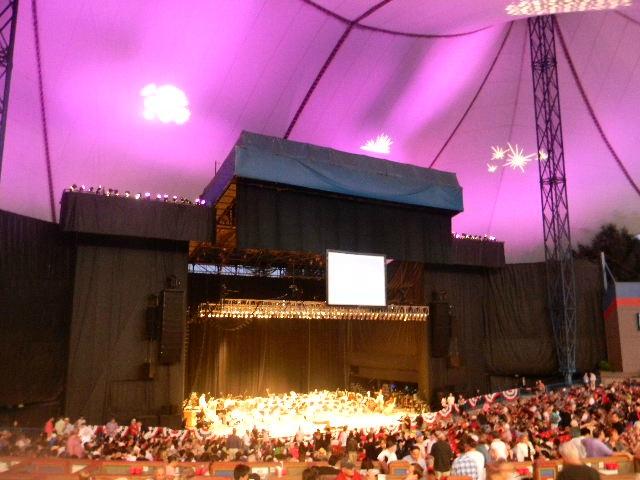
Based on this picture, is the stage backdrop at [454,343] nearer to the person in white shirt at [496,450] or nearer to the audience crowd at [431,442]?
the audience crowd at [431,442]

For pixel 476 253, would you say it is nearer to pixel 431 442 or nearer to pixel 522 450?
pixel 431 442

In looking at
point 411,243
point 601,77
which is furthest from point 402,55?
point 601,77

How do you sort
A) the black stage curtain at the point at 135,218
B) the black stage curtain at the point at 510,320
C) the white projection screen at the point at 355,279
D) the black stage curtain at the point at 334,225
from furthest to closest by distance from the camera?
the black stage curtain at the point at 510,320 → the white projection screen at the point at 355,279 → the black stage curtain at the point at 334,225 → the black stage curtain at the point at 135,218

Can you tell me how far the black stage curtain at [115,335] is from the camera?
13508mm

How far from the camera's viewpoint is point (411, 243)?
17.4 metres

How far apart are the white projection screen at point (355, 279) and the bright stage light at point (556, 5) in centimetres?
802

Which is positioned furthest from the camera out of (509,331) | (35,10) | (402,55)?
(509,331)

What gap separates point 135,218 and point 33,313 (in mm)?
3362

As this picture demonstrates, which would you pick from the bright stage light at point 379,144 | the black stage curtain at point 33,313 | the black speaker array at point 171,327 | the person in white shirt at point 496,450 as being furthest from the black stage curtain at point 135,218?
the person in white shirt at point 496,450

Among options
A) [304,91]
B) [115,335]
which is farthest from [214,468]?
[304,91]

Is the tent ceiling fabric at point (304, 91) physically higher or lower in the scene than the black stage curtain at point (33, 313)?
higher

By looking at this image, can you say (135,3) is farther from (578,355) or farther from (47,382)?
(578,355)

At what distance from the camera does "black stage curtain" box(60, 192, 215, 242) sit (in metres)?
13.5

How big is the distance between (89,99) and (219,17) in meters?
4.04
